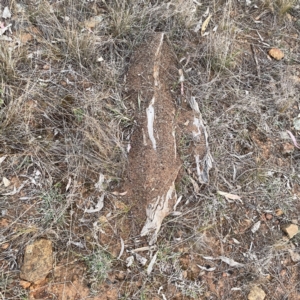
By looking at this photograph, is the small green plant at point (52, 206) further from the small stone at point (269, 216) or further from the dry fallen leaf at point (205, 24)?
the dry fallen leaf at point (205, 24)

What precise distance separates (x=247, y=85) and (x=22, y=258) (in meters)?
1.51

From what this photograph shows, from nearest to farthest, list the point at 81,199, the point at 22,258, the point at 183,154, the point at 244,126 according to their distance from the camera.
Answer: the point at 22,258, the point at 81,199, the point at 183,154, the point at 244,126

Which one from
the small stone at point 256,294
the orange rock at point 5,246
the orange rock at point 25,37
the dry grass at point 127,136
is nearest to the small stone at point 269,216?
the dry grass at point 127,136

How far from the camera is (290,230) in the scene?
199cm

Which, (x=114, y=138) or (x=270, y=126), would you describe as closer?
(x=114, y=138)

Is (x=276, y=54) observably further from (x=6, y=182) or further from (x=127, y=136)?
(x=6, y=182)

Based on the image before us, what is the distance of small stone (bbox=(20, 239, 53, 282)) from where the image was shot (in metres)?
1.67

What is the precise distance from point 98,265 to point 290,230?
0.98 m

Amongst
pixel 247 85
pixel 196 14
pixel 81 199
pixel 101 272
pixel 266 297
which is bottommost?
pixel 266 297

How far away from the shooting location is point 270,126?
221 cm

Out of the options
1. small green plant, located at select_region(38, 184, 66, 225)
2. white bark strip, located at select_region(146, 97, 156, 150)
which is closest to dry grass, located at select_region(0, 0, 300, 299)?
small green plant, located at select_region(38, 184, 66, 225)

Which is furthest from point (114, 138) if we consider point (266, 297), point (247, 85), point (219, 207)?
point (266, 297)

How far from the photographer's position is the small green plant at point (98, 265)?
5.65 feet

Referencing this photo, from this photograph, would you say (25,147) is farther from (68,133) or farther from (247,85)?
(247,85)
